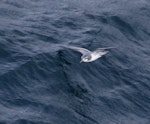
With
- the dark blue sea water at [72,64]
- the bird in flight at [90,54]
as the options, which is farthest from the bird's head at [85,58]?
the dark blue sea water at [72,64]

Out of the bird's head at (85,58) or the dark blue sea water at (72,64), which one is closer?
the dark blue sea water at (72,64)

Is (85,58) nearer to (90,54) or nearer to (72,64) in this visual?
(90,54)

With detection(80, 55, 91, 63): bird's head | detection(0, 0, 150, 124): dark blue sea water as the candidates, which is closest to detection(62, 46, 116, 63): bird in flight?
detection(80, 55, 91, 63): bird's head

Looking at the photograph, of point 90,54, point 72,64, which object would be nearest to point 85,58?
point 90,54

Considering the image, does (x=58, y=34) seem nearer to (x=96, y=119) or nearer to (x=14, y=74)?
(x=14, y=74)

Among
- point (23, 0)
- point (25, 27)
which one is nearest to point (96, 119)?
point (25, 27)

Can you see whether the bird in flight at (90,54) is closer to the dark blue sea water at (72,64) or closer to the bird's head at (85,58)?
the bird's head at (85,58)

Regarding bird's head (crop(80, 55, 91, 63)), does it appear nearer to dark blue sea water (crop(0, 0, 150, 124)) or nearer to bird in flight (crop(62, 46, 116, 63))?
bird in flight (crop(62, 46, 116, 63))

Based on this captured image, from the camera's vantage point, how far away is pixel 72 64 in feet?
84.2

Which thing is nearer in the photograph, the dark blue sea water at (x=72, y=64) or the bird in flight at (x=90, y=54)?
the dark blue sea water at (x=72, y=64)

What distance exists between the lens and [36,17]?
30.5 meters

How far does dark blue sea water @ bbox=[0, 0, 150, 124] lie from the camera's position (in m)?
21.5

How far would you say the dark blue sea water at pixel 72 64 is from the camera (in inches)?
846

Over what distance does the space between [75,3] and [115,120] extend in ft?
46.0
